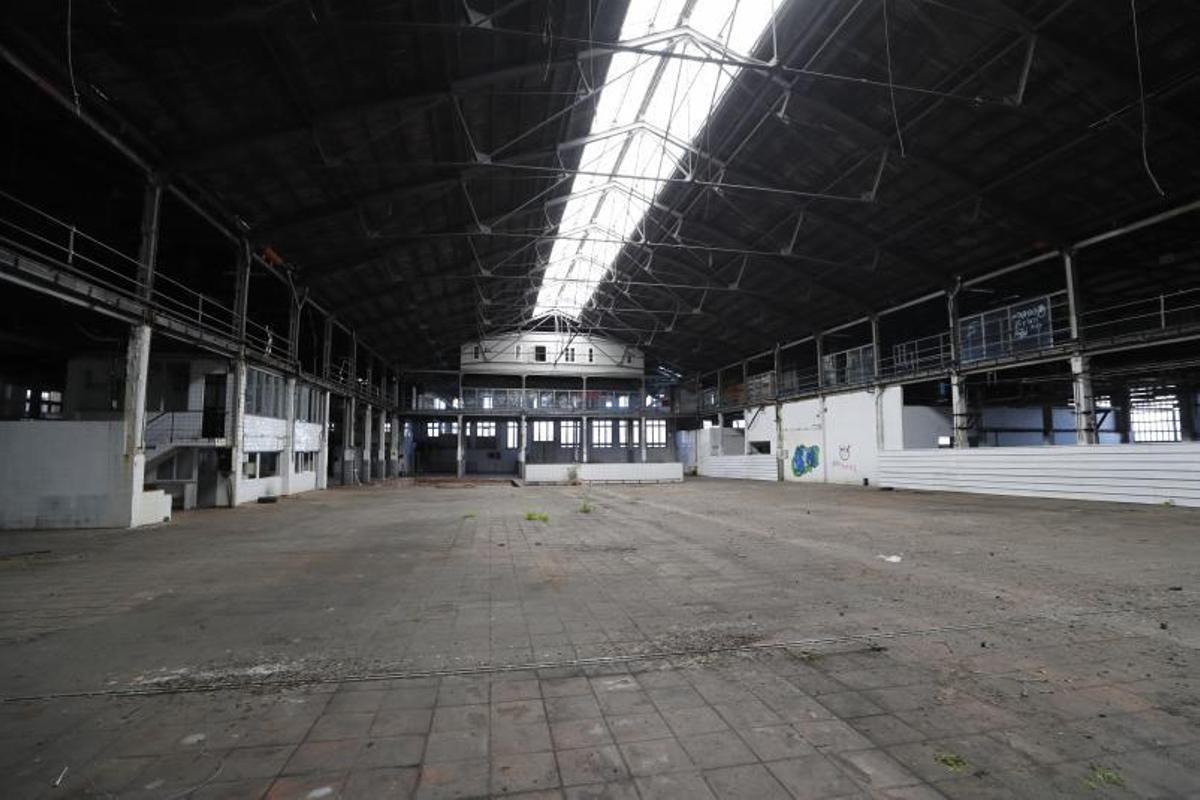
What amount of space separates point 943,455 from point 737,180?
44.0 ft

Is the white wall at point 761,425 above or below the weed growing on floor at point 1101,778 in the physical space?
above

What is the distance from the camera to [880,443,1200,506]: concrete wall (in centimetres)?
1538

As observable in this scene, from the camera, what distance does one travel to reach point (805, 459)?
107ft

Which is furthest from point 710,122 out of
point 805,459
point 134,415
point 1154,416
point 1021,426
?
point 1154,416

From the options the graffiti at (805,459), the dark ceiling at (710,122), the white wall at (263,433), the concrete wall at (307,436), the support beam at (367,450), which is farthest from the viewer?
the support beam at (367,450)

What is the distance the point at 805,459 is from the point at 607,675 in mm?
31059

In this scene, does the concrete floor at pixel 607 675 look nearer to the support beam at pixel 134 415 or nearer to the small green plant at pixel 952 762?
the small green plant at pixel 952 762

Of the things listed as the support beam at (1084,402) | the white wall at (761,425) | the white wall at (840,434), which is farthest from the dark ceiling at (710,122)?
the white wall at (761,425)

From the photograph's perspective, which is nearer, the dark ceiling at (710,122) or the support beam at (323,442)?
the dark ceiling at (710,122)

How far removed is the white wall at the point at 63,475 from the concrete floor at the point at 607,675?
483 cm

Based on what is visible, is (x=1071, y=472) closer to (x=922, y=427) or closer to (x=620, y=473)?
(x=922, y=427)

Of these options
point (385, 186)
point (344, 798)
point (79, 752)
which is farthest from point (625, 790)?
point (385, 186)

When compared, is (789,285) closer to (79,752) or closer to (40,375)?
(79,752)

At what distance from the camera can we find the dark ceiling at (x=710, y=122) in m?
11.0
